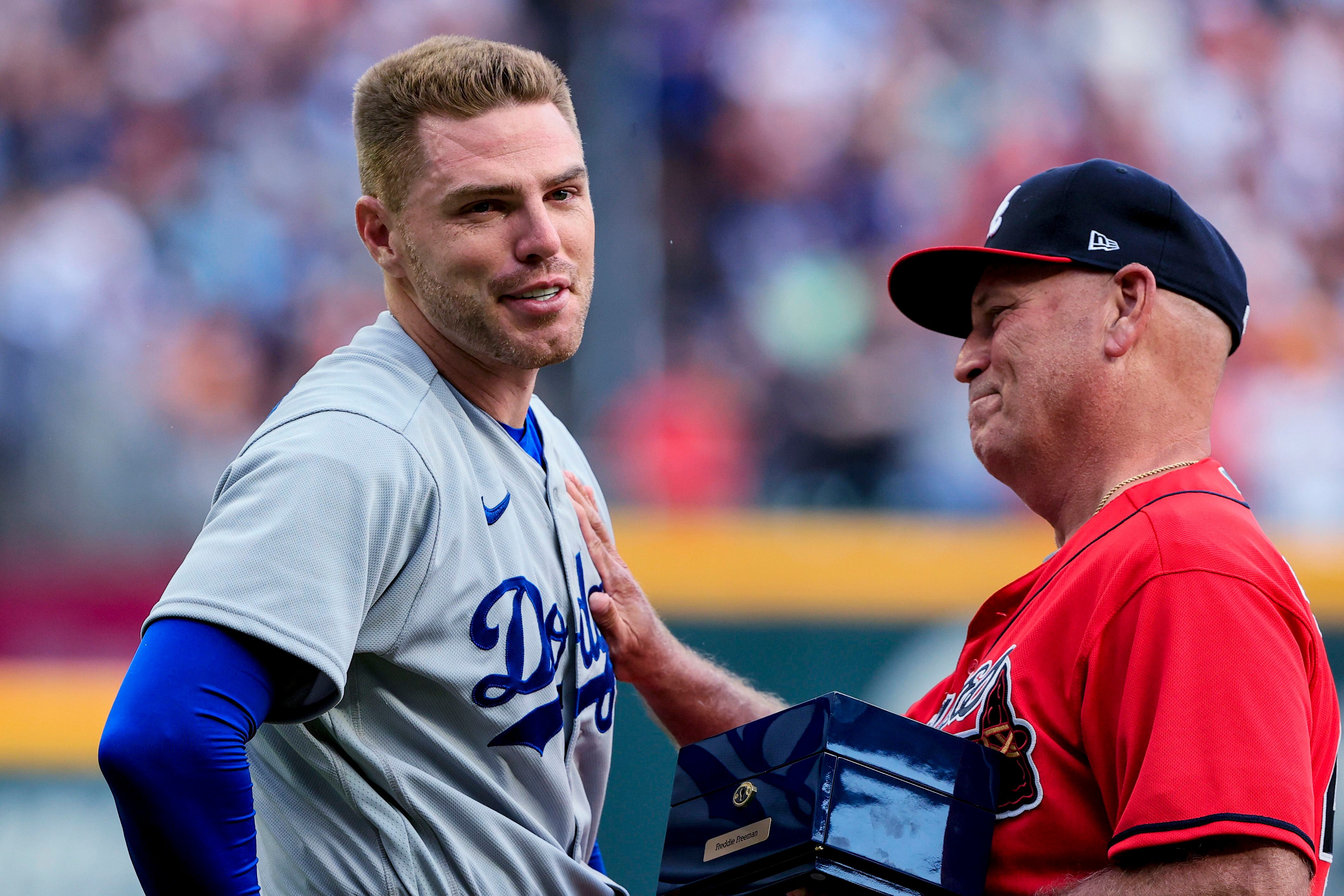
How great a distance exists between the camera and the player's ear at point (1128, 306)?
6.55ft

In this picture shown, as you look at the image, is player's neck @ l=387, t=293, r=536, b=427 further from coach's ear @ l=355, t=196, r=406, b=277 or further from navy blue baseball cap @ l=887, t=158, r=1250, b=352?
navy blue baseball cap @ l=887, t=158, r=1250, b=352

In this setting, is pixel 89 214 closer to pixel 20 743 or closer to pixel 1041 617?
pixel 20 743

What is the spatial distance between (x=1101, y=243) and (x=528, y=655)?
3.49 feet

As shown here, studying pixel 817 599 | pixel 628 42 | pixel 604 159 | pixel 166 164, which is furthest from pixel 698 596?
pixel 166 164

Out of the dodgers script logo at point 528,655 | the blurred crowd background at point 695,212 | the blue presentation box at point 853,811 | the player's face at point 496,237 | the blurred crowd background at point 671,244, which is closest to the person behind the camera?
the blue presentation box at point 853,811

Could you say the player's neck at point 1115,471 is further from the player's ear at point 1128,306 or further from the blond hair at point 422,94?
the blond hair at point 422,94

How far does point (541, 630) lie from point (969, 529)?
11.2 feet

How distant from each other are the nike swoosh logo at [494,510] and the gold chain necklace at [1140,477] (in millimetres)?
874

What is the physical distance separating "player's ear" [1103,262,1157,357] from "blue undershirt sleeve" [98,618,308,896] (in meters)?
1.28

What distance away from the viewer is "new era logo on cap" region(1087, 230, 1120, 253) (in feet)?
6.66

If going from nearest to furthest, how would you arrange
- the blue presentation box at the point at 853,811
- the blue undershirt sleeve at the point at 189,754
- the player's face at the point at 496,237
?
the blue undershirt sleeve at the point at 189,754 → the blue presentation box at the point at 853,811 → the player's face at the point at 496,237


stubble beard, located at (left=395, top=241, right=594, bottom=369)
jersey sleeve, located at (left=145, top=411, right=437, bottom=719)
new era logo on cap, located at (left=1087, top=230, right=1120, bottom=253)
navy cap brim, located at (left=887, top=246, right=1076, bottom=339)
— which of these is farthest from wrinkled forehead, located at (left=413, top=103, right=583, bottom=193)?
new era logo on cap, located at (left=1087, top=230, right=1120, bottom=253)

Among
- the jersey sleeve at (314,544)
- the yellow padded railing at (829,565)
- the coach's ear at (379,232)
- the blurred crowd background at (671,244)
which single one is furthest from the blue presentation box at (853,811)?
the yellow padded railing at (829,565)

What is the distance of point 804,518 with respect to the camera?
5000mm
